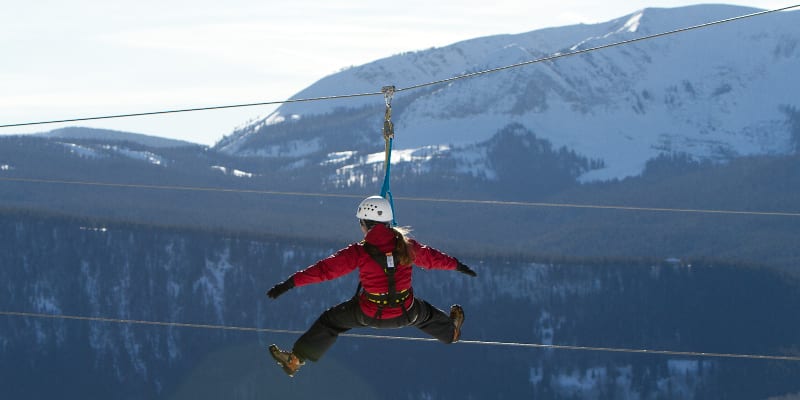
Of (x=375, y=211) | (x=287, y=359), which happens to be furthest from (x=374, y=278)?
(x=287, y=359)

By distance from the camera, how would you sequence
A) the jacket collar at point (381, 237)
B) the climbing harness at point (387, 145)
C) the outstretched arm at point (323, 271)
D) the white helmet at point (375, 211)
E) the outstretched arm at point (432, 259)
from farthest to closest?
the climbing harness at point (387, 145), the jacket collar at point (381, 237), the outstretched arm at point (432, 259), the white helmet at point (375, 211), the outstretched arm at point (323, 271)

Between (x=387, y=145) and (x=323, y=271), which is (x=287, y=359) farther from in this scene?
(x=387, y=145)

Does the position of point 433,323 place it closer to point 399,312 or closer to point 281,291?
point 399,312

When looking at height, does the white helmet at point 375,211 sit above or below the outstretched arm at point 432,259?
above

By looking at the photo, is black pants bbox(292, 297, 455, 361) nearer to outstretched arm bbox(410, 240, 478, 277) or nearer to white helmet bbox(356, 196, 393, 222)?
outstretched arm bbox(410, 240, 478, 277)

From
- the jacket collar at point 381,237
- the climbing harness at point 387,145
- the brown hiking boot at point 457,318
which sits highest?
the climbing harness at point 387,145

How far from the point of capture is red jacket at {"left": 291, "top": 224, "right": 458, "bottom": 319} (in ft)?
54.6

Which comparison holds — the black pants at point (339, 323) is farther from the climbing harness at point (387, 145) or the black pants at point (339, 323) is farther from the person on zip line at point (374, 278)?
the climbing harness at point (387, 145)

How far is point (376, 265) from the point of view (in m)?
17.2

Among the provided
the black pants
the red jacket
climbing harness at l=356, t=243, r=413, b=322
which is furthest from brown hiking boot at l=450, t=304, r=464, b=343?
the red jacket

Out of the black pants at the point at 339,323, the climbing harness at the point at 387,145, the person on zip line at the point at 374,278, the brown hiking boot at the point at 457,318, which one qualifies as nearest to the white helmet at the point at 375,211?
the person on zip line at the point at 374,278

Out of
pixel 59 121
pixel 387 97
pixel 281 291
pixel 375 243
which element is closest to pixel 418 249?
pixel 375 243

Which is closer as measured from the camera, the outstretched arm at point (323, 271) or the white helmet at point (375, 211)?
the outstretched arm at point (323, 271)

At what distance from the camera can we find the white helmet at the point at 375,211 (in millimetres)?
16812
